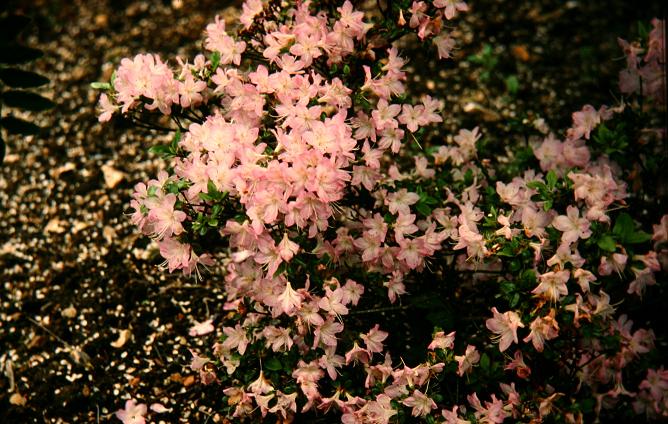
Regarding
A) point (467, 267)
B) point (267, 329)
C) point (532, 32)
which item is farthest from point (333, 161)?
point (532, 32)

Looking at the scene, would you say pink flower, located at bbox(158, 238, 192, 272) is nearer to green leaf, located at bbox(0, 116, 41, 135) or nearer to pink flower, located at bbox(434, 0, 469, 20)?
green leaf, located at bbox(0, 116, 41, 135)

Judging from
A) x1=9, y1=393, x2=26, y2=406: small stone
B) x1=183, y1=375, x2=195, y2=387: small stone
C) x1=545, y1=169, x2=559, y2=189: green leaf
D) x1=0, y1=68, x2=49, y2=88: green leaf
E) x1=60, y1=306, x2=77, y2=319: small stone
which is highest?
x1=0, y1=68, x2=49, y2=88: green leaf

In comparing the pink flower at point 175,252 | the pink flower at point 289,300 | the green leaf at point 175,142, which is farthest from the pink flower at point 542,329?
the green leaf at point 175,142

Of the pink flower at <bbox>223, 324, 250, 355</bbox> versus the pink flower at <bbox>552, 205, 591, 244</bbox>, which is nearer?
the pink flower at <bbox>552, 205, 591, 244</bbox>

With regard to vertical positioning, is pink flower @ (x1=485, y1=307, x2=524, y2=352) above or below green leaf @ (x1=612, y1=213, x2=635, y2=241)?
below

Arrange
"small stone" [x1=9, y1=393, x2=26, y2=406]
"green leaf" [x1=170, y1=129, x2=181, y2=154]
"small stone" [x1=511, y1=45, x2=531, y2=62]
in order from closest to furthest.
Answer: "green leaf" [x1=170, y1=129, x2=181, y2=154]
"small stone" [x1=9, y1=393, x2=26, y2=406]
"small stone" [x1=511, y1=45, x2=531, y2=62]

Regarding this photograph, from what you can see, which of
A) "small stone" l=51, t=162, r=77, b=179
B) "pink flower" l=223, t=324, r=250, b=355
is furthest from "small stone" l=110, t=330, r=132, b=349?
"small stone" l=51, t=162, r=77, b=179

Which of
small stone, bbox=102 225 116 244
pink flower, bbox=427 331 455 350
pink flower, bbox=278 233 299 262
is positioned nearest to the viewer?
pink flower, bbox=278 233 299 262
